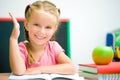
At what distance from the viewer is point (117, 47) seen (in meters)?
1.94

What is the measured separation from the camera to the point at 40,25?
1.03m

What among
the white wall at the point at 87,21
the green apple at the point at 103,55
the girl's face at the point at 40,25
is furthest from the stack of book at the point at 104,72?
the white wall at the point at 87,21

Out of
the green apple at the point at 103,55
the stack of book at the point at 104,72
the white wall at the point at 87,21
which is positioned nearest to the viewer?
the stack of book at the point at 104,72

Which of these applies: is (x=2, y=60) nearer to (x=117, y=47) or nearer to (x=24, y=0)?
(x=24, y=0)

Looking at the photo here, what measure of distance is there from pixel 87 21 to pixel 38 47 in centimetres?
91

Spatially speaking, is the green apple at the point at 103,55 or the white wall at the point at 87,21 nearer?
the green apple at the point at 103,55

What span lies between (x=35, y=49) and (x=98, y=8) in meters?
0.99

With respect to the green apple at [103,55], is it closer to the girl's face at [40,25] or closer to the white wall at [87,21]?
the girl's face at [40,25]

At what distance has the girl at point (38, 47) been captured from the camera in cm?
101

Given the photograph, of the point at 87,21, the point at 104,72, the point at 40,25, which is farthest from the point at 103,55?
the point at 87,21

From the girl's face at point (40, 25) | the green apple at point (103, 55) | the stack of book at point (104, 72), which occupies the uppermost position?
the girl's face at point (40, 25)

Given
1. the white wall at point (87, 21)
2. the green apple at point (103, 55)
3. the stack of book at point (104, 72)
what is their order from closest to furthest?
1. the stack of book at point (104, 72)
2. the green apple at point (103, 55)
3. the white wall at point (87, 21)

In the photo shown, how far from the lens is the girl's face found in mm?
1032

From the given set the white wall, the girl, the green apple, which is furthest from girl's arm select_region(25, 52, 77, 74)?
the white wall
